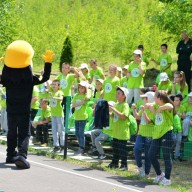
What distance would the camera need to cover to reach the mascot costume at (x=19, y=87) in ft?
33.1

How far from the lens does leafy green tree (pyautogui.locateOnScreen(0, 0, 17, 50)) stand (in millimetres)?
39969

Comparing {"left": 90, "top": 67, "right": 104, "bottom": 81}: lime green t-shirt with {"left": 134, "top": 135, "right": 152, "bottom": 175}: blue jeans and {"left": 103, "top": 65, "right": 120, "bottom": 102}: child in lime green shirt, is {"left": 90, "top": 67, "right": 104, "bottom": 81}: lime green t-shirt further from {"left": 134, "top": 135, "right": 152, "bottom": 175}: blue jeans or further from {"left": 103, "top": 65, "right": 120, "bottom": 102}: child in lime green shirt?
{"left": 134, "top": 135, "right": 152, "bottom": 175}: blue jeans

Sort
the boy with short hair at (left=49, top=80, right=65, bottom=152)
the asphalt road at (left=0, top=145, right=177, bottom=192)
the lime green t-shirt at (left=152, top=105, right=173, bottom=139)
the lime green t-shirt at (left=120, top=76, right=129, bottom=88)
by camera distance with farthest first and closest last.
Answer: the lime green t-shirt at (left=120, top=76, right=129, bottom=88) < the boy with short hair at (left=49, top=80, right=65, bottom=152) < the lime green t-shirt at (left=152, top=105, right=173, bottom=139) < the asphalt road at (left=0, top=145, right=177, bottom=192)

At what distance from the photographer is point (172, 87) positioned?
1622cm

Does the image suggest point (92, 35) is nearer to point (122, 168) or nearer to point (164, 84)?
point (164, 84)

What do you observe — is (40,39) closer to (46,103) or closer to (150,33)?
(150,33)

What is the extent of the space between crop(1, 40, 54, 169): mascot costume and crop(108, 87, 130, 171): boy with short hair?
8.00 feet

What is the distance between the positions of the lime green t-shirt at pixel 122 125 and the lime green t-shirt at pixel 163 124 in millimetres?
1381

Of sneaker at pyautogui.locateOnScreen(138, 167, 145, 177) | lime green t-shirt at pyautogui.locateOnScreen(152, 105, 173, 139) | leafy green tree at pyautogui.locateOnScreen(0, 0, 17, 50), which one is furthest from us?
leafy green tree at pyautogui.locateOnScreen(0, 0, 17, 50)

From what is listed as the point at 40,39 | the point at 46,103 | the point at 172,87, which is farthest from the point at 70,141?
the point at 40,39

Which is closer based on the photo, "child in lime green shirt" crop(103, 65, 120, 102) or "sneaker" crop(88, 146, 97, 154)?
"sneaker" crop(88, 146, 97, 154)

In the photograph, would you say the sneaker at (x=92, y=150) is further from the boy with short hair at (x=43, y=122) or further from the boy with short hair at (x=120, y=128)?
the boy with short hair at (x=43, y=122)

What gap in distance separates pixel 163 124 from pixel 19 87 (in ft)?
9.22

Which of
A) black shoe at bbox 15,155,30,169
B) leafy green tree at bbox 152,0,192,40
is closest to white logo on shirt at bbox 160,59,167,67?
leafy green tree at bbox 152,0,192,40
